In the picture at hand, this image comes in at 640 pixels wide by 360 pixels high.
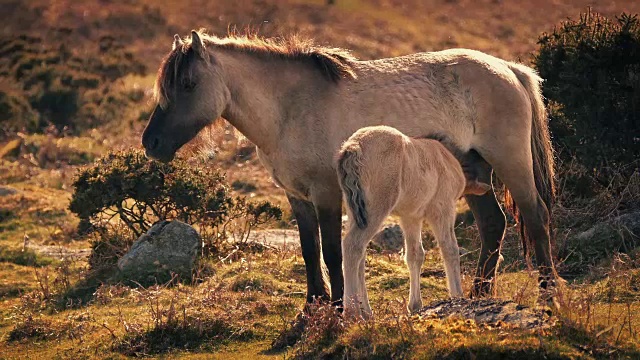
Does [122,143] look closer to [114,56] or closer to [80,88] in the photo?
[80,88]

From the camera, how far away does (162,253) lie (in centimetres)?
1270

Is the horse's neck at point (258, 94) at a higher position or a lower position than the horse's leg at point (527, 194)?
higher

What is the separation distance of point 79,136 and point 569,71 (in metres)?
14.0

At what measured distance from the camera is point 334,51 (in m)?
10.2

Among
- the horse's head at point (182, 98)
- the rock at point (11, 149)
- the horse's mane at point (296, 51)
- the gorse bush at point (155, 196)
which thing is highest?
the horse's mane at point (296, 51)

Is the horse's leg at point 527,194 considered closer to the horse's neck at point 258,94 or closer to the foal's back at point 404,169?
the foal's back at point 404,169

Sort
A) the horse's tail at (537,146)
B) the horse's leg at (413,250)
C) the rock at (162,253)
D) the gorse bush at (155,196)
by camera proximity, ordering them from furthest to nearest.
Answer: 1. the gorse bush at (155,196)
2. the rock at (162,253)
3. the horse's tail at (537,146)
4. the horse's leg at (413,250)

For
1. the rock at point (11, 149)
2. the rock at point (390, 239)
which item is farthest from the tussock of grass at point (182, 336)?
the rock at point (11, 149)

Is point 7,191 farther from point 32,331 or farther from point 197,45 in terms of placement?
point 197,45

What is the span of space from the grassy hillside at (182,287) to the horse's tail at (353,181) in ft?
2.72

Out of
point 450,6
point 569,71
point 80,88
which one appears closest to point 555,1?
point 450,6

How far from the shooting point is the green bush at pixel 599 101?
13812mm

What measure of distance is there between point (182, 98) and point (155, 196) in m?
4.34

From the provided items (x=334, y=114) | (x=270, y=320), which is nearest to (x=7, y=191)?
(x=270, y=320)
